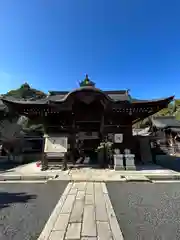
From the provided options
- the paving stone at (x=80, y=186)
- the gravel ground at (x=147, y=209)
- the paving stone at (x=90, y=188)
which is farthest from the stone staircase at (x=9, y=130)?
the gravel ground at (x=147, y=209)

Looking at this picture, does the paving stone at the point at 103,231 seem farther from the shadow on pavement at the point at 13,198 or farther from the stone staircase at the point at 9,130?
the stone staircase at the point at 9,130

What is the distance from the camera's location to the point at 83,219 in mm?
2455

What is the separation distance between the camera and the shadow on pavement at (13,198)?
3.32 meters

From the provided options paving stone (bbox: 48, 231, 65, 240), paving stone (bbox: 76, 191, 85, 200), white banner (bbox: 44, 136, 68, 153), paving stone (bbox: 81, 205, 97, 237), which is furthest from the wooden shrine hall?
paving stone (bbox: 48, 231, 65, 240)

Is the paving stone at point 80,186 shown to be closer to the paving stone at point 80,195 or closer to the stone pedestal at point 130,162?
the paving stone at point 80,195

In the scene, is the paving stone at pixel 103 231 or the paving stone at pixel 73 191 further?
the paving stone at pixel 73 191

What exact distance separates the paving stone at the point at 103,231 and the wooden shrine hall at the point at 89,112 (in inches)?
208

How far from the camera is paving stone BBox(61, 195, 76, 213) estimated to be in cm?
280

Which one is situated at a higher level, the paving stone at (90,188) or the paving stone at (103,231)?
the paving stone at (103,231)

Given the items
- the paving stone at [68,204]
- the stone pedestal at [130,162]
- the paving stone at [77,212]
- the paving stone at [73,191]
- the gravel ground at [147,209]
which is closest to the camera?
the gravel ground at [147,209]

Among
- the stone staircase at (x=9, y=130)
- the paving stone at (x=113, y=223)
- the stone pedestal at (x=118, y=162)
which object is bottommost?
the paving stone at (x=113, y=223)

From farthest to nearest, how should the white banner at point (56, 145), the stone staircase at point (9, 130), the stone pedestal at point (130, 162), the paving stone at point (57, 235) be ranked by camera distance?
the stone staircase at point (9, 130), the white banner at point (56, 145), the stone pedestal at point (130, 162), the paving stone at point (57, 235)

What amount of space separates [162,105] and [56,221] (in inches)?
261

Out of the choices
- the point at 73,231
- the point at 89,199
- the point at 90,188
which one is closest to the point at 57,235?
the point at 73,231
